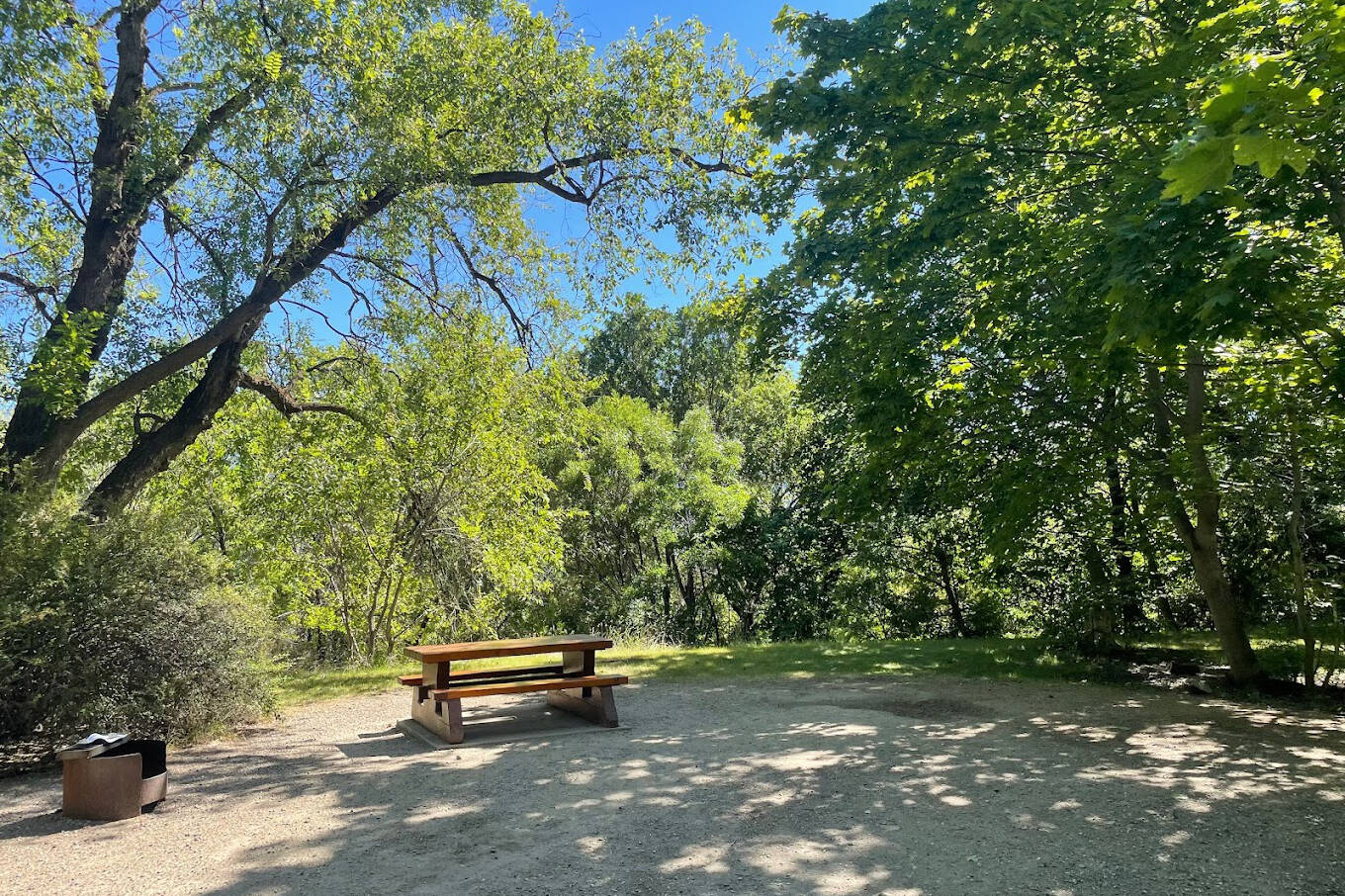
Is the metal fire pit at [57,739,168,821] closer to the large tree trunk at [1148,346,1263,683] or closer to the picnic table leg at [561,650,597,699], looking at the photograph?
the picnic table leg at [561,650,597,699]

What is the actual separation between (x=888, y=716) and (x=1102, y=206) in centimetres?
449

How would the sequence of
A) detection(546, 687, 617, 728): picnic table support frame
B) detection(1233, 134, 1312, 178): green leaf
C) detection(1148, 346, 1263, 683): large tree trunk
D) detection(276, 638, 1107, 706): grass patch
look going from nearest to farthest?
1. detection(1233, 134, 1312, 178): green leaf
2. detection(546, 687, 617, 728): picnic table support frame
3. detection(1148, 346, 1263, 683): large tree trunk
4. detection(276, 638, 1107, 706): grass patch

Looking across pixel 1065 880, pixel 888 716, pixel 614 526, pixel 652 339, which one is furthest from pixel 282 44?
pixel 652 339

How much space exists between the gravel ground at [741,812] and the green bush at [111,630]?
41cm

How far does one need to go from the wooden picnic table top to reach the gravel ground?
659 mm

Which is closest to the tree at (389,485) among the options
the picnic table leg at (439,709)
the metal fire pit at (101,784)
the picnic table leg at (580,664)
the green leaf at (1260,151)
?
the picnic table leg at (580,664)

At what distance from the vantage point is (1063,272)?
20.6 ft

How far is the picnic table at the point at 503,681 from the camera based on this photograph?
618 centimetres

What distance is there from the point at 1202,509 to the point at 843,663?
444cm

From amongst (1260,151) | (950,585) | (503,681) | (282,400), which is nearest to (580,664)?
(503,681)

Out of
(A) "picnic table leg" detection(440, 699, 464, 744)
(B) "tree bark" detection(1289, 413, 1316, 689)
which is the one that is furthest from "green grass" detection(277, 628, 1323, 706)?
(A) "picnic table leg" detection(440, 699, 464, 744)

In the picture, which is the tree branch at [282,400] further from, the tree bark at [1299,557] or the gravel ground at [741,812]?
the tree bark at [1299,557]

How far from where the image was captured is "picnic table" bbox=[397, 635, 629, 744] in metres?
6.18

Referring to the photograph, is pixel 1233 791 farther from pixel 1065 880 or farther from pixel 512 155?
pixel 512 155
